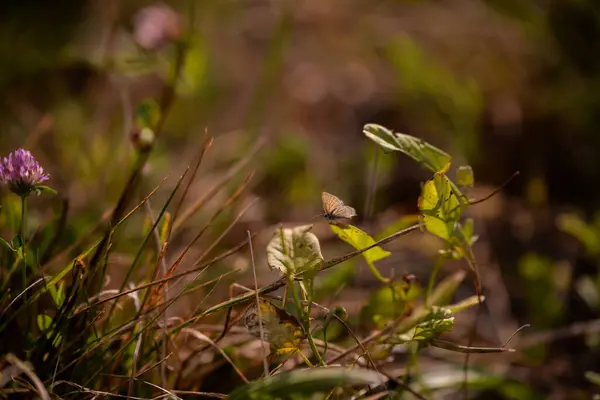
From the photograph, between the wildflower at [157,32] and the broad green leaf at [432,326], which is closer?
the broad green leaf at [432,326]

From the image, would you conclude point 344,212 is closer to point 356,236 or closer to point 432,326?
point 356,236

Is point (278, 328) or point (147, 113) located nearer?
point (278, 328)

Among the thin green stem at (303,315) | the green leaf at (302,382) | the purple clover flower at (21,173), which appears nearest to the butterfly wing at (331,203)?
the thin green stem at (303,315)

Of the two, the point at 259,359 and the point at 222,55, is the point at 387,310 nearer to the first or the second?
the point at 259,359

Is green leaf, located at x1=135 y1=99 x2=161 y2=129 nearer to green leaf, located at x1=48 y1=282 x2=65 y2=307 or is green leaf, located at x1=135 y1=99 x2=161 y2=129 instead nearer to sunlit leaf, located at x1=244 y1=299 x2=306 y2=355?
green leaf, located at x1=48 y1=282 x2=65 y2=307

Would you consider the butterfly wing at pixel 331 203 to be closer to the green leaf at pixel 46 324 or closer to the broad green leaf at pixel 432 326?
the broad green leaf at pixel 432 326

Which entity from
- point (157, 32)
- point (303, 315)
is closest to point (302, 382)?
point (303, 315)
